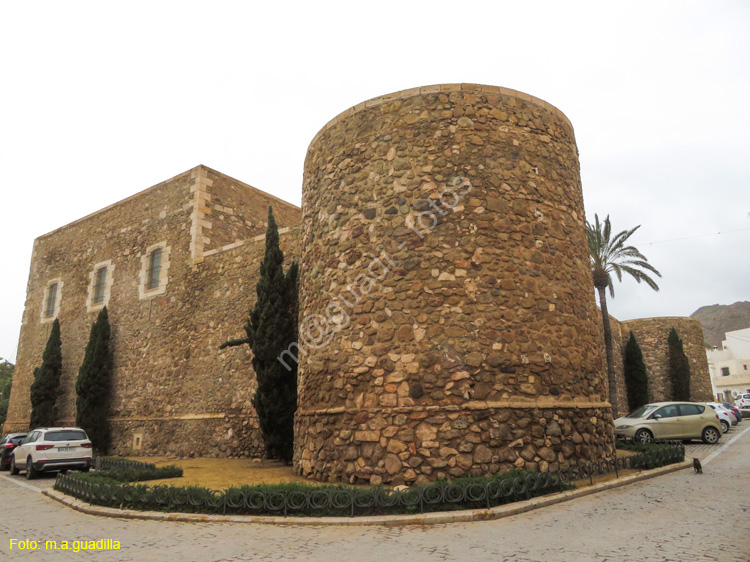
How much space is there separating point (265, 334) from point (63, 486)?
195 inches

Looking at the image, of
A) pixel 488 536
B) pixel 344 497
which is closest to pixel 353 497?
pixel 344 497

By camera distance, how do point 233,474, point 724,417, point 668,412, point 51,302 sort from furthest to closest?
point 51,302
point 724,417
point 668,412
point 233,474

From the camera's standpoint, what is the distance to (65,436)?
14.1m

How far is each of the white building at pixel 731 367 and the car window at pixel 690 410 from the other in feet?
166

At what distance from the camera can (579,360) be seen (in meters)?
9.02

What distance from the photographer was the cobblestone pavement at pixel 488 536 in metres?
4.92

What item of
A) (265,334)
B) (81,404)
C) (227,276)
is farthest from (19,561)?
(81,404)

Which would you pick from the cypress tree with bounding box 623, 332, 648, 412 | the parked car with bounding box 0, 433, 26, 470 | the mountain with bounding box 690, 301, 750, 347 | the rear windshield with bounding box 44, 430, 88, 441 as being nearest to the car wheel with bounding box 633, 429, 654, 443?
the cypress tree with bounding box 623, 332, 648, 412

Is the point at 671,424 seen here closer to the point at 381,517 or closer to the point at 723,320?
Answer: the point at 381,517

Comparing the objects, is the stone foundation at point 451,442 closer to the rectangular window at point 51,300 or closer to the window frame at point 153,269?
the window frame at point 153,269

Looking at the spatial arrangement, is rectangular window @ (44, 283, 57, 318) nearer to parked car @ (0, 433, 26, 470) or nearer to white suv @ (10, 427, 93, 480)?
parked car @ (0, 433, 26, 470)

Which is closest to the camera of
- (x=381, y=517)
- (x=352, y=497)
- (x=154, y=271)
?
(x=381, y=517)

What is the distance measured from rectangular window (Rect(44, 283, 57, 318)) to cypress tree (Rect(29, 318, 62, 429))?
7.18 ft

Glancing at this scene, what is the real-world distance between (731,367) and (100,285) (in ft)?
228
